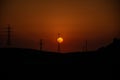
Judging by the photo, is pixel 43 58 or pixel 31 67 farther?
pixel 43 58

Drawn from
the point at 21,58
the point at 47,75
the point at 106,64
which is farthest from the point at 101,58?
the point at 21,58

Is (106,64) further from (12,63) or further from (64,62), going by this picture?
(12,63)

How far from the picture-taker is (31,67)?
686 cm

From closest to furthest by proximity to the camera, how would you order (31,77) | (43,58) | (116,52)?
1. (31,77)
2. (116,52)
3. (43,58)

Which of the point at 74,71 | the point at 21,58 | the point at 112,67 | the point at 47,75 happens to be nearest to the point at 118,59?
the point at 112,67

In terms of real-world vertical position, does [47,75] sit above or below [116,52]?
below

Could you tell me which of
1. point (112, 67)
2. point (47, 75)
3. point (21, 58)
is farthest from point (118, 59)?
point (21, 58)

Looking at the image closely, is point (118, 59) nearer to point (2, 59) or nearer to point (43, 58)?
point (43, 58)

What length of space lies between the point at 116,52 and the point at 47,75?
5.90ft

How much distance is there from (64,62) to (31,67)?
0.88 m

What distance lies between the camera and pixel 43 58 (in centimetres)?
762

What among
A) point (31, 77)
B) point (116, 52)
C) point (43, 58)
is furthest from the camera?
point (43, 58)

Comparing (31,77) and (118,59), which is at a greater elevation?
(118,59)

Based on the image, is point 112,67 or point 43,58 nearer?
point 112,67
